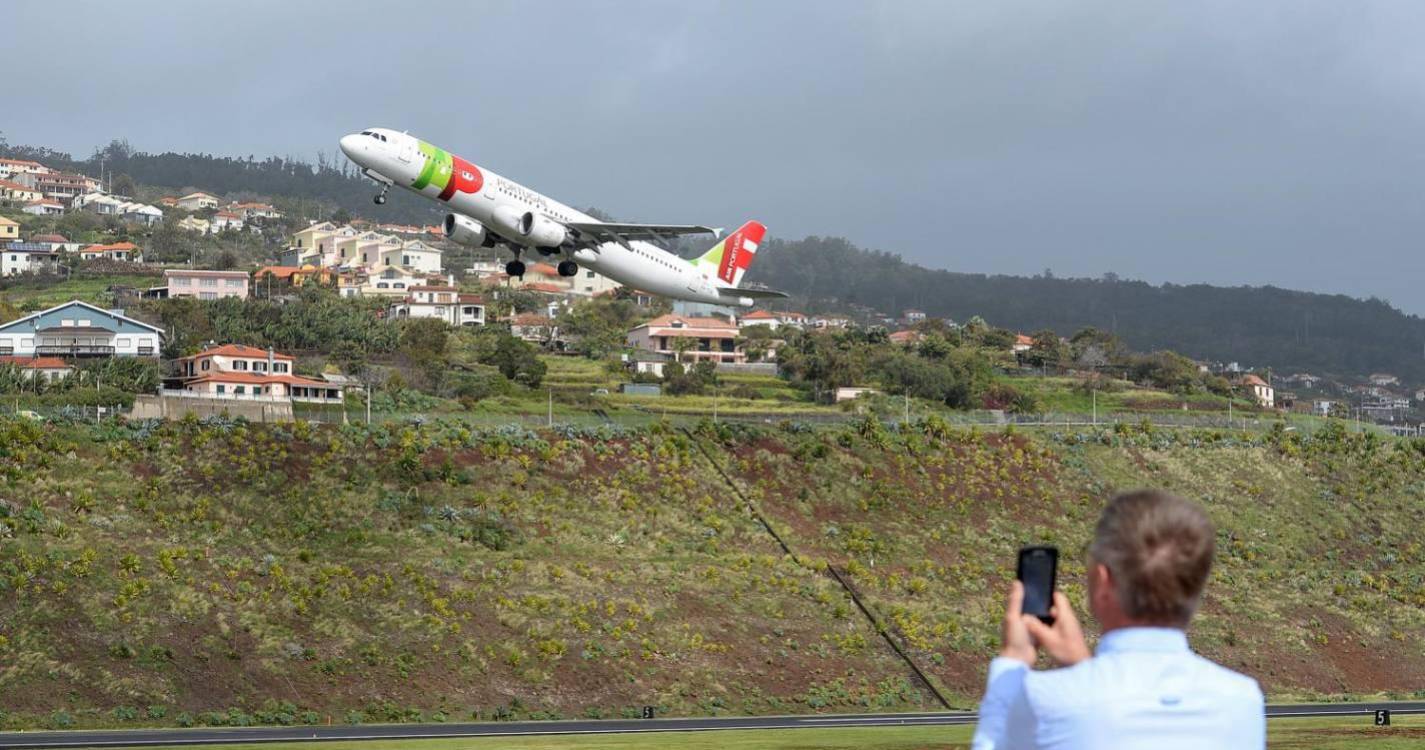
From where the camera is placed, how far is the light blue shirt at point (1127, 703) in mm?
5016

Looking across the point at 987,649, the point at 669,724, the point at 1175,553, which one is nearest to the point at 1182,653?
the point at 1175,553

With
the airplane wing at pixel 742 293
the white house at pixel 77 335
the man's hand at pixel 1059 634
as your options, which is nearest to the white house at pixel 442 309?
the white house at pixel 77 335

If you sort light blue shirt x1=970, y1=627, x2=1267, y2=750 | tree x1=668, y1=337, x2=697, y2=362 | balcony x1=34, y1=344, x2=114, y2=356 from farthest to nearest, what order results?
tree x1=668, y1=337, x2=697, y2=362 < balcony x1=34, y1=344, x2=114, y2=356 < light blue shirt x1=970, y1=627, x2=1267, y2=750

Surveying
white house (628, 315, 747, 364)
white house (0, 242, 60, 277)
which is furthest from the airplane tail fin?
white house (0, 242, 60, 277)

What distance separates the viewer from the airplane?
6025cm

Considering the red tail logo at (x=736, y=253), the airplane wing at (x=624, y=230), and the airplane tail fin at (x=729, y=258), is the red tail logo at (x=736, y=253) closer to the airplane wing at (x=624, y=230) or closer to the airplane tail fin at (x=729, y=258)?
the airplane tail fin at (x=729, y=258)

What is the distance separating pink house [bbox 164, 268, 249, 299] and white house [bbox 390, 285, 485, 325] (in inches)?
602

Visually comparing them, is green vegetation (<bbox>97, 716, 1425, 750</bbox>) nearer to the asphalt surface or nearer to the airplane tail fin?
the asphalt surface

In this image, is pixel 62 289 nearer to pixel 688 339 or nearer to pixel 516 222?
pixel 688 339

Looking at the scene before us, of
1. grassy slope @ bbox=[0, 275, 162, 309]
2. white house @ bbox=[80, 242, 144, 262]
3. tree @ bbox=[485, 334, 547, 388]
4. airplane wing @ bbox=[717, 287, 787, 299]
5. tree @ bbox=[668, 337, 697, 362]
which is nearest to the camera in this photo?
airplane wing @ bbox=[717, 287, 787, 299]

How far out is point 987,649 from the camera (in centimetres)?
5719

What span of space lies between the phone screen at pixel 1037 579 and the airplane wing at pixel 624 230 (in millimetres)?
58226

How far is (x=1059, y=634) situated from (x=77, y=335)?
127419mm

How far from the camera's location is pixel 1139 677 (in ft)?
16.7
